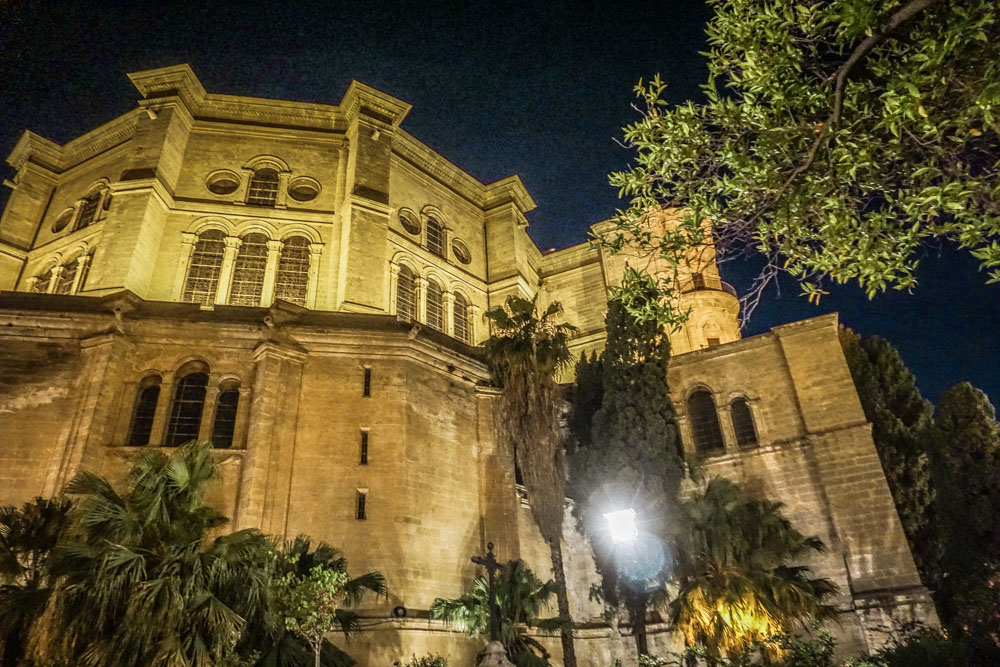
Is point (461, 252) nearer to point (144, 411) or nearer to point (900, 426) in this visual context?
point (144, 411)

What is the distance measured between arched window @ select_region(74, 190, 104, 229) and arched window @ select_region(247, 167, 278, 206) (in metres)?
5.07

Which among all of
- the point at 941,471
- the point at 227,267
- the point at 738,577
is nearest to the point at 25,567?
the point at 227,267

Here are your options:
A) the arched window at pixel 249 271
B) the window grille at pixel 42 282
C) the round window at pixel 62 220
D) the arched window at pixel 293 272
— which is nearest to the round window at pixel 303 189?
the arched window at pixel 293 272

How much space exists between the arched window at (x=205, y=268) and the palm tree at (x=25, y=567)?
9.71 m

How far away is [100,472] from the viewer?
1352 centimetres

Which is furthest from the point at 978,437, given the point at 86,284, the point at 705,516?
the point at 86,284

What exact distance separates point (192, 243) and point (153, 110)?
198 inches

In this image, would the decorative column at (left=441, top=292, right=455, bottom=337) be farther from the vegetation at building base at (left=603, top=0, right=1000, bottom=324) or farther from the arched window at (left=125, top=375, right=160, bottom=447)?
the vegetation at building base at (left=603, top=0, right=1000, bottom=324)

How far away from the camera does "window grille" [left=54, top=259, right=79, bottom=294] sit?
20106 millimetres

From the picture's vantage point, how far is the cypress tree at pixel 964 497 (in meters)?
17.6

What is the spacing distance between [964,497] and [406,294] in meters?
18.5

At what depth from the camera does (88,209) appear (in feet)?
71.2

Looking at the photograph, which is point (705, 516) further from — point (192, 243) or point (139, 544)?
point (192, 243)

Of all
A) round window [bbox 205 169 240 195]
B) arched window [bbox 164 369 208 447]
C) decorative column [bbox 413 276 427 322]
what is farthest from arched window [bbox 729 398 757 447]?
round window [bbox 205 169 240 195]
